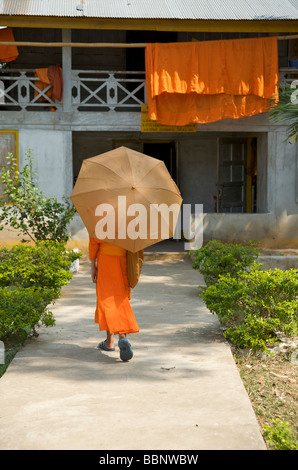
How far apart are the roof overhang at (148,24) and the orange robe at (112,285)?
7047 mm

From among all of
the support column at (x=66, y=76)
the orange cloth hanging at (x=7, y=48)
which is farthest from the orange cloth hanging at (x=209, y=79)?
the orange cloth hanging at (x=7, y=48)

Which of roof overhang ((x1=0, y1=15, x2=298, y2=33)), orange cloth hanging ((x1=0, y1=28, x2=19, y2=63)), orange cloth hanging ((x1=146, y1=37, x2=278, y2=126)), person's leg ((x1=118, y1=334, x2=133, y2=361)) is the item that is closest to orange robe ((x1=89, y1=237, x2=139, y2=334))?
person's leg ((x1=118, y1=334, x2=133, y2=361))

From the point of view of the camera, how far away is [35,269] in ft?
24.7

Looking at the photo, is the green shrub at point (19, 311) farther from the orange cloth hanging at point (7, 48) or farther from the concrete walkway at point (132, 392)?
the orange cloth hanging at point (7, 48)

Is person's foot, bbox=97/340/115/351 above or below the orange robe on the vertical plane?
below

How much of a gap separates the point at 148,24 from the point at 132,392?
8508mm

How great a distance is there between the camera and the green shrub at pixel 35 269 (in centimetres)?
744

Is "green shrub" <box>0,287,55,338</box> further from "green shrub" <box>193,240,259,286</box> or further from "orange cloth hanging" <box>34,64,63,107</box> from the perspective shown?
→ "orange cloth hanging" <box>34,64,63,107</box>

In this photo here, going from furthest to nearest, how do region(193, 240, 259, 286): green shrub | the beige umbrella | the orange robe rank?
region(193, 240, 259, 286): green shrub → the orange robe → the beige umbrella

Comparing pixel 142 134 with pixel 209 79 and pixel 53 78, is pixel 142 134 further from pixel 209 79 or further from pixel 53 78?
pixel 209 79

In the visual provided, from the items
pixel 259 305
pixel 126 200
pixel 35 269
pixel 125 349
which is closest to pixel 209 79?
pixel 35 269

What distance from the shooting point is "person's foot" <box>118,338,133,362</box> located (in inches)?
205

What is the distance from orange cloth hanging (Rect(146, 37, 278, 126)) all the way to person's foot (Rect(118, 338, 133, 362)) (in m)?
6.97

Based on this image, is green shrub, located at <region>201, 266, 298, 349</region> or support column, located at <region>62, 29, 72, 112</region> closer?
green shrub, located at <region>201, 266, 298, 349</region>
